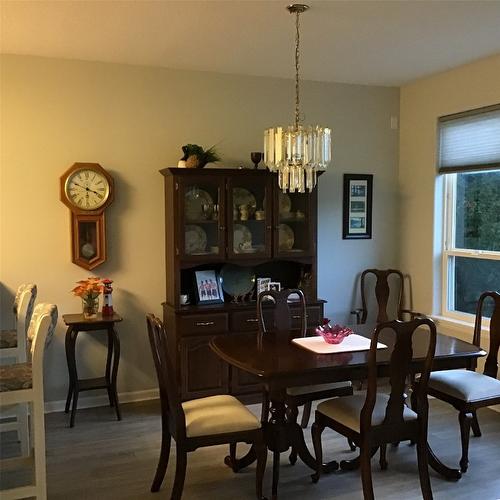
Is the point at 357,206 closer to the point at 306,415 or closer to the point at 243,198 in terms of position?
the point at 243,198

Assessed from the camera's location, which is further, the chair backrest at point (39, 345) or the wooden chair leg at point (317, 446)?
the wooden chair leg at point (317, 446)

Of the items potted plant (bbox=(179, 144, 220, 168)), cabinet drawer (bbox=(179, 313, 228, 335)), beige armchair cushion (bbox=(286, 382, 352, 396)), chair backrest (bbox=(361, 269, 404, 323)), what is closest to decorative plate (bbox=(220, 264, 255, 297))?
cabinet drawer (bbox=(179, 313, 228, 335))

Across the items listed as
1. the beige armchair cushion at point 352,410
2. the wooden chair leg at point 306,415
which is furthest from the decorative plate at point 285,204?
the beige armchair cushion at point 352,410

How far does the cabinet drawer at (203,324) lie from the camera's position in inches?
175

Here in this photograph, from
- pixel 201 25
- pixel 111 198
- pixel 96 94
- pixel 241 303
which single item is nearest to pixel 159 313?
pixel 241 303

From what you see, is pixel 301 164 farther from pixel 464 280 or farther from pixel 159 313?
pixel 464 280

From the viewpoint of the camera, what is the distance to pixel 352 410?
3.12 m

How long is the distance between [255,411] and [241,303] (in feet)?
2.71

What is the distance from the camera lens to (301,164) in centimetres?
336

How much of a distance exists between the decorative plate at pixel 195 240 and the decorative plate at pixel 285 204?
Result: 0.69 metres

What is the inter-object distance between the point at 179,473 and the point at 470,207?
327cm

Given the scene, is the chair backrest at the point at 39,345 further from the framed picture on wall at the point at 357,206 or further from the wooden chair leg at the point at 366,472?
the framed picture on wall at the point at 357,206

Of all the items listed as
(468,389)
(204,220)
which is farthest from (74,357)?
(468,389)

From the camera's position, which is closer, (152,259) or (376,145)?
(152,259)
